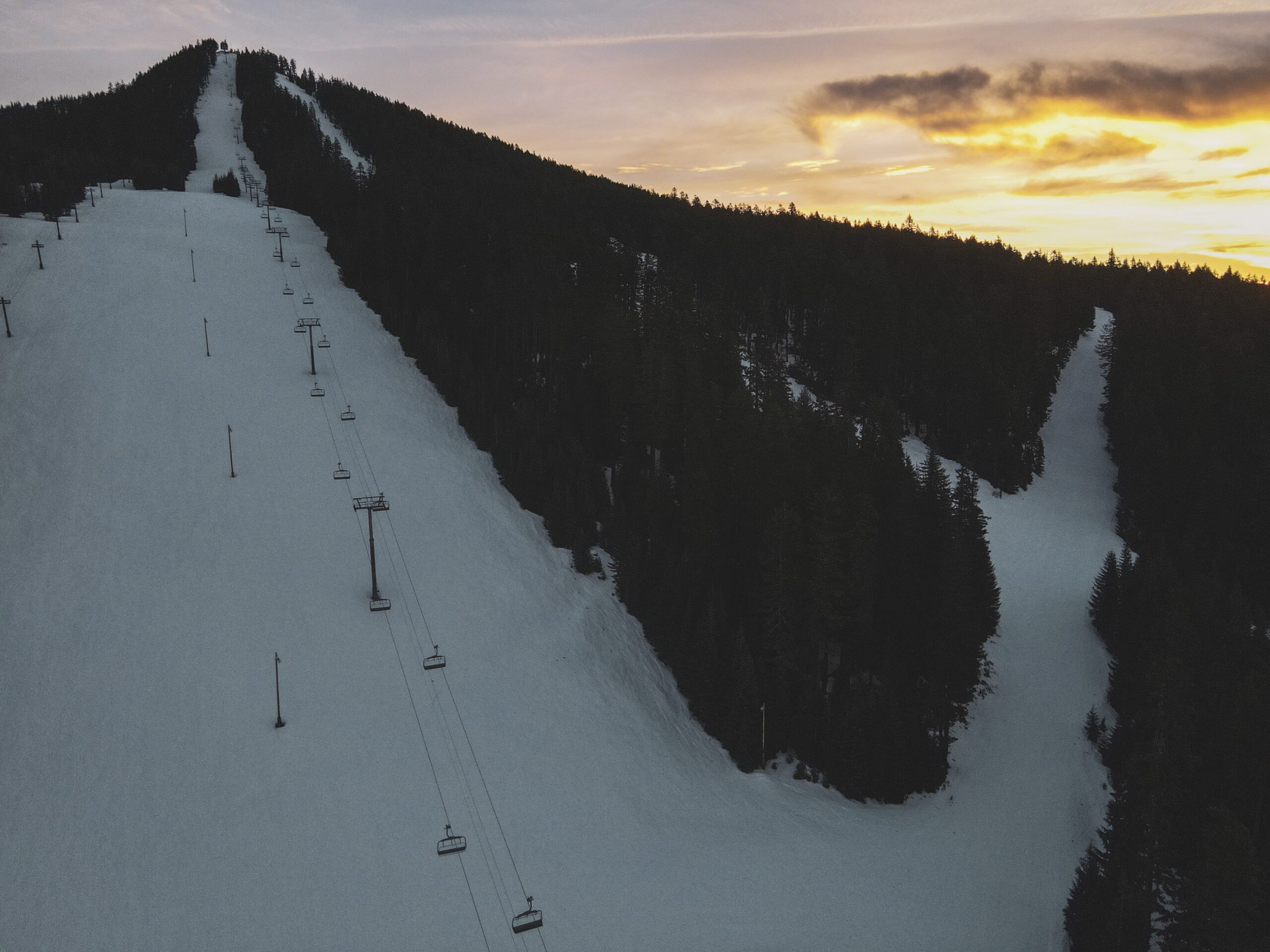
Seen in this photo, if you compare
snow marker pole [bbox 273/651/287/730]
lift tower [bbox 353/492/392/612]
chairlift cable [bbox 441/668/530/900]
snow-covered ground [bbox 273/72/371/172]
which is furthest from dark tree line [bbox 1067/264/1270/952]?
Result: snow-covered ground [bbox 273/72/371/172]

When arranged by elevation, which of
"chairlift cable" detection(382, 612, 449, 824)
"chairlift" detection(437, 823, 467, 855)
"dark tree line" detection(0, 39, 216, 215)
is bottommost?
"chairlift" detection(437, 823, 467, 855)

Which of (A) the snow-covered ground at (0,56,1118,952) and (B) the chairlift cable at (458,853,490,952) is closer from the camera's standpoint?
Result: (B) the chairlift cable at (458,853,490,952)

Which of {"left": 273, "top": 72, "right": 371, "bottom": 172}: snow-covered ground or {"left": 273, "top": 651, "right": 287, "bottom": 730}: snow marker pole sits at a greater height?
{"left": 273, "top": 72, "right": 371, "bottom": 172}: snow-covered ground

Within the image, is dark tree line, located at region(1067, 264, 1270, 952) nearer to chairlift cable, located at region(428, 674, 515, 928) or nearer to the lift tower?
chairlift cable, located at region(428, 674, 515, 928)

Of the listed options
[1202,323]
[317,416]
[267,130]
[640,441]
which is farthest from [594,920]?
[267,130]

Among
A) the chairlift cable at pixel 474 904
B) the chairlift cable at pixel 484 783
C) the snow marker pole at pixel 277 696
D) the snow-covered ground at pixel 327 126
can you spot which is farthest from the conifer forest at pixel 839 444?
the snow marker pole at pixel 277 696

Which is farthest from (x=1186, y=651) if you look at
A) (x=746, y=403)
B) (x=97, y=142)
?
(x=97, y=142)
